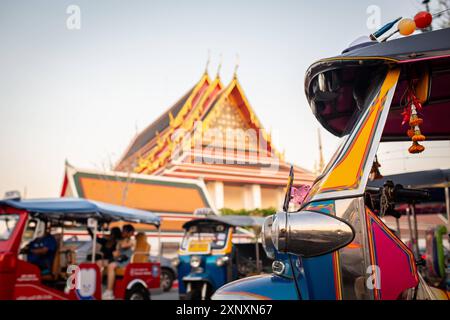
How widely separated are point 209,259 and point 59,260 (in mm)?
2591

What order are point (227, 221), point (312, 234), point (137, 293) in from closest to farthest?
point (312, 234), point (137, 293), point (227, 221)

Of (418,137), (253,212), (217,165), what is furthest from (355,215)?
(217,165)

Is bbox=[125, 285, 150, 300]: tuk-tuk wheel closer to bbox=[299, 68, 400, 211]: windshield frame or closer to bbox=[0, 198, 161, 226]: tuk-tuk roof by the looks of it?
bbox=[0, 198, 161, 226]: tuk-tuk roof

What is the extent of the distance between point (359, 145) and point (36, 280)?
518 cm

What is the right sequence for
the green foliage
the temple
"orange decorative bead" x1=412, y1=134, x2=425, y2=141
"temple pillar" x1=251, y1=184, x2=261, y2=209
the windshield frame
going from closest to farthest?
1. the windshield frame
2. "orange decorative bead" x1=412, y1=134, x2=425, y2=141
3. the green foliage
4. the temple
5. "temple pillar" x1=251, y1=184, x2=261, y2=209

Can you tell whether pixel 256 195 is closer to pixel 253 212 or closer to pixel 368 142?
pixel 253 212

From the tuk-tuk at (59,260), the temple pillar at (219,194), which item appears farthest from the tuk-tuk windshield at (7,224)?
the temple pillar at (219,194)

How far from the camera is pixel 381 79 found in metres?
1.55

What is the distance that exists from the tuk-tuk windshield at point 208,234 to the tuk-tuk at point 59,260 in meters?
0.75

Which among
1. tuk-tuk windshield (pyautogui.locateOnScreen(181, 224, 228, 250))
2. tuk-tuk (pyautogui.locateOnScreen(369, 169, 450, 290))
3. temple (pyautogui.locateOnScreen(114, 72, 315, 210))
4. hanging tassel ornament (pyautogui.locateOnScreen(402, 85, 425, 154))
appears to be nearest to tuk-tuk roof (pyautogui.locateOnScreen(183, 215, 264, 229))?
tuk-tuk windshield (pyautogui.locateOnScreen(181, 224, 228, 250))

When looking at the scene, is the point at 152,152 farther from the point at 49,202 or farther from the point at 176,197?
the point at 49,202

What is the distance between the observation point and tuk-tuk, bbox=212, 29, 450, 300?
4.40 ft

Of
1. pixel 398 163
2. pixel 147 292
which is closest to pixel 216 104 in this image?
pixel 147 292

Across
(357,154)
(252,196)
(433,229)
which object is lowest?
(252,196)
